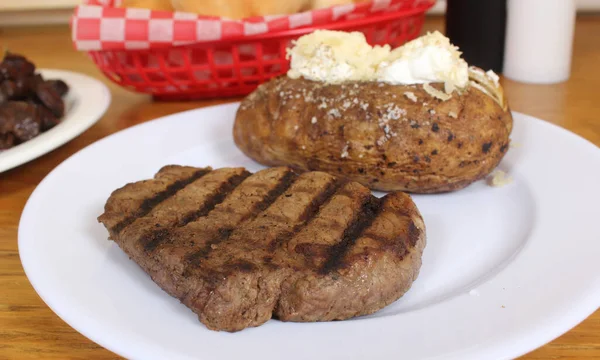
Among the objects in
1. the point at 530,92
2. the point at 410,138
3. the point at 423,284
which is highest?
the point at 410,138

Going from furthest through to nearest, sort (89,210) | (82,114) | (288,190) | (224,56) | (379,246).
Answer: (224,56)
(82,114)
(89,210)
(288,190)
(379,246)

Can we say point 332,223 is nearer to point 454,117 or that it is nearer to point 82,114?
point 454,117

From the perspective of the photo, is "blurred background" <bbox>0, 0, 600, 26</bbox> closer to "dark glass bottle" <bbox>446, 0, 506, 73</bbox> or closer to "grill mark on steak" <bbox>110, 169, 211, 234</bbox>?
"dark glass bottle" <bbox>446, 0, 506, 73</bbox>

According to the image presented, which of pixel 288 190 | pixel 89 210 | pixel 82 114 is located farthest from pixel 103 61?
pixel 288 190

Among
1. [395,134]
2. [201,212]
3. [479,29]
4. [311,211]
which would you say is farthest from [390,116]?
[479,29]

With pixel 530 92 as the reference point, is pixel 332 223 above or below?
above

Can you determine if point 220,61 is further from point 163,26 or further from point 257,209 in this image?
point 257,209
